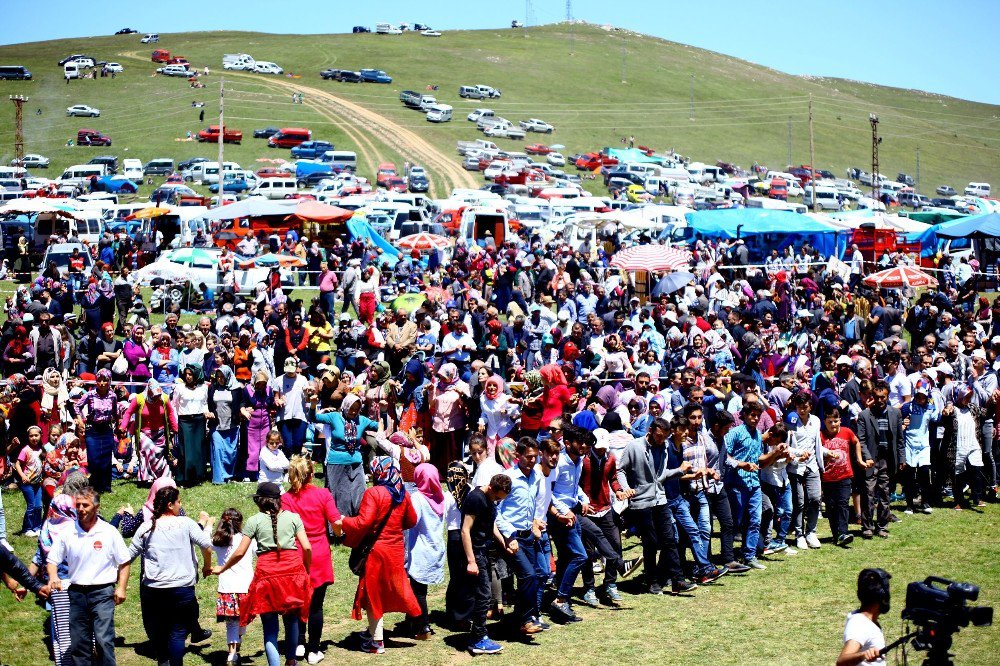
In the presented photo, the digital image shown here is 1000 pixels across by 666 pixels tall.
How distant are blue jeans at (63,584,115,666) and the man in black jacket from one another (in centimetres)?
759

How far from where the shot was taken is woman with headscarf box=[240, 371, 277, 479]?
42.3 ft

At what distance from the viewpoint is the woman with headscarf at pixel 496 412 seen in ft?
39.2

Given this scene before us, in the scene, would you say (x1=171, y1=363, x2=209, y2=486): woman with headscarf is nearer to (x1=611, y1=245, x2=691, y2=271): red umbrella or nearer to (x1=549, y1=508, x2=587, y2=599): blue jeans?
(x1=549, y1=508, x2=587, y2=599): blue jeans

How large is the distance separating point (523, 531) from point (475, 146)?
233ft

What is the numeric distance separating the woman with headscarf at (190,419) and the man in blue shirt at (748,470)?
237 inches

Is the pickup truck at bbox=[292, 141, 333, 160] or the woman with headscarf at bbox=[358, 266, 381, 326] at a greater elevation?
the pickup truck at bbox=[292, 141, 333, 160]

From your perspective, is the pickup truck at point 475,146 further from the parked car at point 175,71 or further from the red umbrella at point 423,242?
the red umbrella at point 423,242

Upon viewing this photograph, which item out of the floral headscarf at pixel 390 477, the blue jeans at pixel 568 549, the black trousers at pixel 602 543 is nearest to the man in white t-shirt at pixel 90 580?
the floral headscarf at pixel 390 477

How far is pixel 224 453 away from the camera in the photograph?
12.9 metres

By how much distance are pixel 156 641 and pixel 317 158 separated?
205 feet

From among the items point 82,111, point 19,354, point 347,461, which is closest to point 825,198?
point 82,111

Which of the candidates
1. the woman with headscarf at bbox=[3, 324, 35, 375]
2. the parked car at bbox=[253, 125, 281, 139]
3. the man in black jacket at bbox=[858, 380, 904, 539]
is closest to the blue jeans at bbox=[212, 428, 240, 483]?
the woman with headscarf at bbox=[3, 324, 35, 375]

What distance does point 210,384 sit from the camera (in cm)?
1298

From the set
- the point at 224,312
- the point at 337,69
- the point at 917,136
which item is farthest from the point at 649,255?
the point at 917,136
